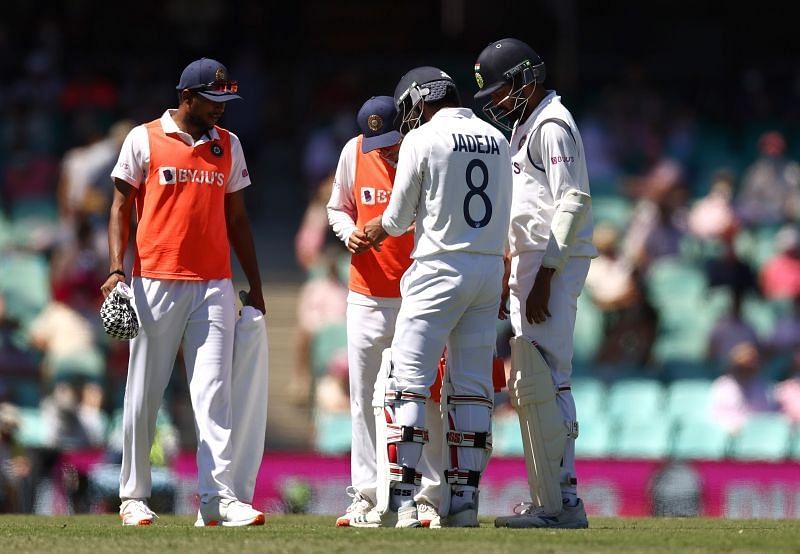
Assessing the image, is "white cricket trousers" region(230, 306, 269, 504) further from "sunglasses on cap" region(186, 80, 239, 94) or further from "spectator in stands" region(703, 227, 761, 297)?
"spectator in stands" region(703, 227, 761, 297)

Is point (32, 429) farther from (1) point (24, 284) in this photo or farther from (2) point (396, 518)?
(2) point (396, 518)

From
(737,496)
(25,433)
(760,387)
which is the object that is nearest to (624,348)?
(760,387)

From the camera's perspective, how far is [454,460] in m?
8.01

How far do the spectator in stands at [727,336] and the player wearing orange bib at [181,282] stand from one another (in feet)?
25.7

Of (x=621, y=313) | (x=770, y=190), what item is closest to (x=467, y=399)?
(x=621, y=313)

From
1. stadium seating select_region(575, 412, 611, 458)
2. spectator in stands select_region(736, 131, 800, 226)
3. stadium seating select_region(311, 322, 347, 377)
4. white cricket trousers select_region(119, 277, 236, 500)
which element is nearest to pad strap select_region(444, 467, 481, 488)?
white cricket trousers select_region(119, 277, 236, 500)

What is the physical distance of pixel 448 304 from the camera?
788cm

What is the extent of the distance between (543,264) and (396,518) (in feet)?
4.77

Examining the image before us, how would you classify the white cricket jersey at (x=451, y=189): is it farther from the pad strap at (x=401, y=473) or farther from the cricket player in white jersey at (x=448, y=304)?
the pad strap at (x=401, y=473)

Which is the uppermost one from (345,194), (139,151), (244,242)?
(139,151)

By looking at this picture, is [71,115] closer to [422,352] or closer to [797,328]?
[797,328]

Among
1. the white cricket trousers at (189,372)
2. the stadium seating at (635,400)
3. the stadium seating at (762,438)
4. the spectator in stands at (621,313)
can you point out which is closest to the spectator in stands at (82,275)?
the spectator in stands at (621,313)

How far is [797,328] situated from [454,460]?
8.23 m

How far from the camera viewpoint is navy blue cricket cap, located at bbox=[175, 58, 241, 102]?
8297mm
